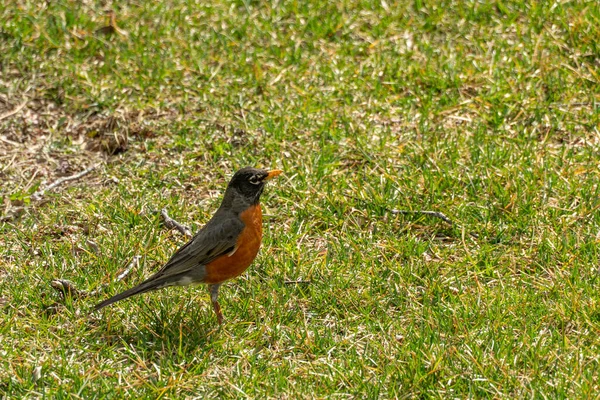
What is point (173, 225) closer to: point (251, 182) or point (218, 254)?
point (251, 182)

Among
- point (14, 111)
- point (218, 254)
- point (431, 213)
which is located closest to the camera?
point (218, 254)

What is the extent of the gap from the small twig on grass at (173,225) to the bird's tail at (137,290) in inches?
38.3

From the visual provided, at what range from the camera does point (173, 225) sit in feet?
19.1

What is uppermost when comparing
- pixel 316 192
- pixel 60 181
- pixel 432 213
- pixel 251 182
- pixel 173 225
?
pixel 251 182

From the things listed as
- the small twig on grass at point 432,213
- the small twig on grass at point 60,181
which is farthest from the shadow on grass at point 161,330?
the small twig on grass at point 60,181

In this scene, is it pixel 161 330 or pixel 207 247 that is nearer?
pixel 161 330

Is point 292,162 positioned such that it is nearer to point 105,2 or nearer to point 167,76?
point 167,76

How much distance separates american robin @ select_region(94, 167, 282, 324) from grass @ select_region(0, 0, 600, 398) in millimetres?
203

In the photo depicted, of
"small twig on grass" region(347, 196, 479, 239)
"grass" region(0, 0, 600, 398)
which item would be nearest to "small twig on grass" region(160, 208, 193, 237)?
"grass" region(0, 0, 600, 398)

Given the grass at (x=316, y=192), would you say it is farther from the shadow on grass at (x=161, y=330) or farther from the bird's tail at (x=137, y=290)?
the bird's tail at (x=137, y=290)

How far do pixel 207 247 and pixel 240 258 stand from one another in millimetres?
181

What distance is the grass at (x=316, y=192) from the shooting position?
14.9ft

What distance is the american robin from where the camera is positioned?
488 centimetres

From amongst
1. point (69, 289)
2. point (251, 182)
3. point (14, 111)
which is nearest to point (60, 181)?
point (14, 111)
